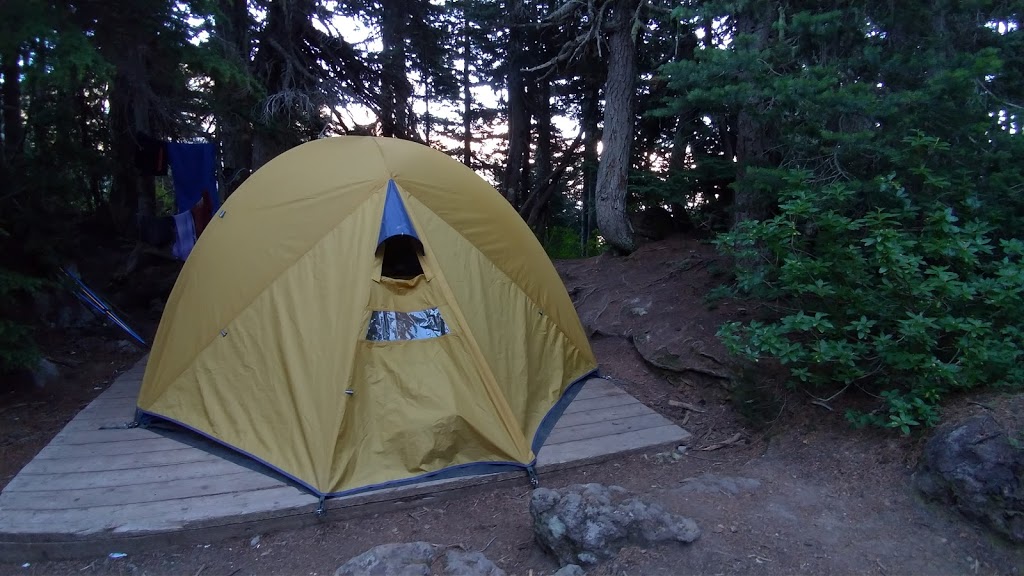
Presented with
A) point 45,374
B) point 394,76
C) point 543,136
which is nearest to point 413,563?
point 45,374

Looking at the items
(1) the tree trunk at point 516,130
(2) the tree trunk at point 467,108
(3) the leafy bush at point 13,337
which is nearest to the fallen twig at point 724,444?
(3) the leafy bush at point 13,337

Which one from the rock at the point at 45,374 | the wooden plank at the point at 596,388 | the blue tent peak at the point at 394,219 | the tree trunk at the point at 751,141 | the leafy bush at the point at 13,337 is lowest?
the wooden plank at the point at 596,388

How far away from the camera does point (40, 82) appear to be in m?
4.22

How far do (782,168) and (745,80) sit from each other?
86 cm

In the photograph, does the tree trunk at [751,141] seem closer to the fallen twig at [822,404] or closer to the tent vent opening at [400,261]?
the fallen twig at [822,404]

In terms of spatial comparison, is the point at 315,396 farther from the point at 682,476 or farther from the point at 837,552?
the point at 837,552

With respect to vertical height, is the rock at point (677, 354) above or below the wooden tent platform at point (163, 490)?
above

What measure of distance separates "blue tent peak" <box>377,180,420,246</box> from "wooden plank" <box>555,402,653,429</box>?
73.5 inches

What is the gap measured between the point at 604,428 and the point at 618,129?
16.1 ft

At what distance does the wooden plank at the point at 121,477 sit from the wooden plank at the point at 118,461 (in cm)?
5

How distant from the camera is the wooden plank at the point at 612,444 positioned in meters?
4.03

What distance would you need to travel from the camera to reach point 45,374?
5570 mm

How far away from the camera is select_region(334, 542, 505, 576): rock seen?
2.64 metres

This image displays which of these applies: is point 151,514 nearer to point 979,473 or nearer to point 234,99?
point 979,473
